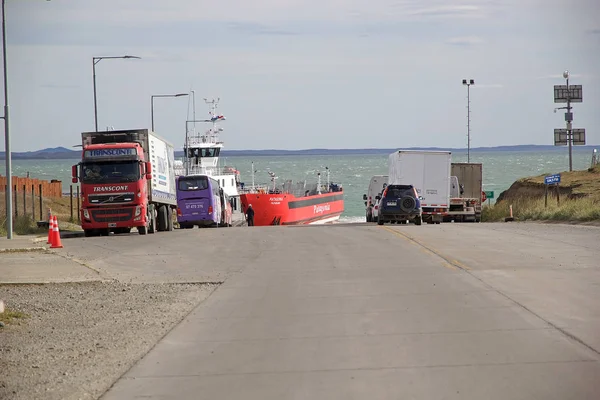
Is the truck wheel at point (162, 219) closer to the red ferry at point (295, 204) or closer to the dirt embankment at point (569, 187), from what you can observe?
the dirt embankment at point (569, 187)

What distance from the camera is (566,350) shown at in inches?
405

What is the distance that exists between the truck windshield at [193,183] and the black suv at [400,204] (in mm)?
9928

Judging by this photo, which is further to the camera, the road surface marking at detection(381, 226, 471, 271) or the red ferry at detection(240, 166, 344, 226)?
the red ferry at detection(240, 166, 344, 226)

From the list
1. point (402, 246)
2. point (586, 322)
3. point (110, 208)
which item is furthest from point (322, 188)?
point (586, 322)

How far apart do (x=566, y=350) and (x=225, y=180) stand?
2651 inches

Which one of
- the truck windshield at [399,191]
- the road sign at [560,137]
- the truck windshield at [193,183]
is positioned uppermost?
the road sign at [560,137]

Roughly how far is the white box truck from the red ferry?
65.0 feet

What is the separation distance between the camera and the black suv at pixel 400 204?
4281 centimetres

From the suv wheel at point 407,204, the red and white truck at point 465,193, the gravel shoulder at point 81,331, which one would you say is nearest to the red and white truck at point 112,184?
the suv wheel at point 407,204

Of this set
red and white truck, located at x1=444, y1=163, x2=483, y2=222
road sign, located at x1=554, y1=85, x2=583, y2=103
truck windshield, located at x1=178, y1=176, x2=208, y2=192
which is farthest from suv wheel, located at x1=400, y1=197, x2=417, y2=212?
road sign, located at x1=554, y1=85, x2=583, y2=103

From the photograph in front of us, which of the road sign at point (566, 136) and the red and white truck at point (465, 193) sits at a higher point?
the road sign at point (566, 136)

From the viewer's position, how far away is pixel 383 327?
40.0ft

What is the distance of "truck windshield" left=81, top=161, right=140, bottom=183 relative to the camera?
3538 centimetres

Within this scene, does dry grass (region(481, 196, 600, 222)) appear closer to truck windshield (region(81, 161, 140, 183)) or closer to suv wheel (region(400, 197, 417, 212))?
suv wheel (region(400, 197, 417, 212))
